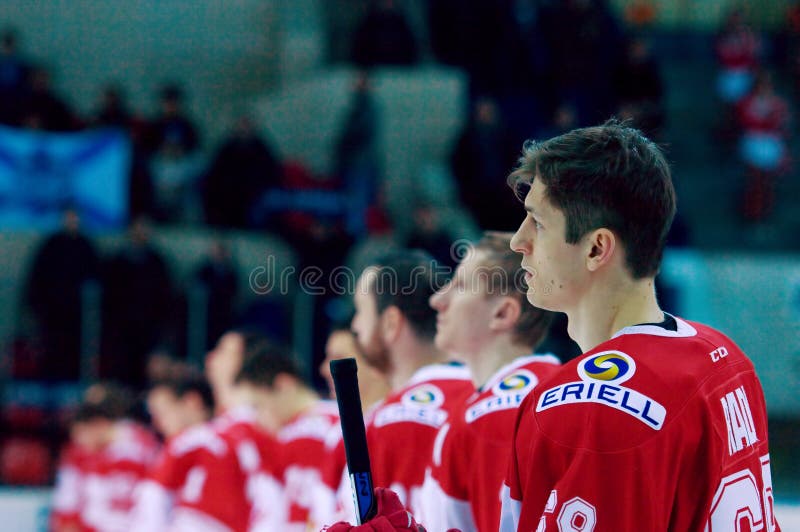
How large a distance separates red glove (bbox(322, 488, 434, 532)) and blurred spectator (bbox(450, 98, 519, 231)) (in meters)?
9.20

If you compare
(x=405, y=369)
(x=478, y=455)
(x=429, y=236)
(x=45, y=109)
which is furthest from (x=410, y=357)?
(x=45, y=109)

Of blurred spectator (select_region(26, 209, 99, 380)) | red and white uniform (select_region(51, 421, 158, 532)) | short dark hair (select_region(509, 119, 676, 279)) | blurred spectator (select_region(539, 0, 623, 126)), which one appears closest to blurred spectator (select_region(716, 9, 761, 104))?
blurred spectator (select_region(539, 0, 623, 126))

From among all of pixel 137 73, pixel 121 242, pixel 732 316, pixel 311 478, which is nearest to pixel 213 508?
pixel 311 478

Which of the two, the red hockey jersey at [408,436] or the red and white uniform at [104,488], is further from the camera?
the red and white uniform at [104,488]

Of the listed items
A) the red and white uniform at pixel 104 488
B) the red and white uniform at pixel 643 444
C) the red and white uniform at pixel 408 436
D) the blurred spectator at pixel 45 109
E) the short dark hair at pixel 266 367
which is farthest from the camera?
the blurred spectator at pixel 45 109

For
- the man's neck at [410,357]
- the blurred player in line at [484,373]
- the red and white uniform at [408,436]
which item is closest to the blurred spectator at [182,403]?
the man's neck at [410,357]

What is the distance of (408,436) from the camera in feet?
12.7

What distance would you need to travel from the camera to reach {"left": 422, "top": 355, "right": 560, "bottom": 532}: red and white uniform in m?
2.97

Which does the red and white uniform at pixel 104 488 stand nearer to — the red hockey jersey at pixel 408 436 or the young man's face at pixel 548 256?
the red hockey jersey at pixel 408 436

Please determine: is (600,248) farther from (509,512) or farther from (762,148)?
(762,148)

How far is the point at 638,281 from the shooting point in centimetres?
228

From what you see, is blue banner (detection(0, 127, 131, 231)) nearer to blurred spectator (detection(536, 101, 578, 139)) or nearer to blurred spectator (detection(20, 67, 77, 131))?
blurred spectator (detection(20, 67, 77, 131))

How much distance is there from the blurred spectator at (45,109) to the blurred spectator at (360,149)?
3118 mm

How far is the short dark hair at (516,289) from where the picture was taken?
3.52 meters
